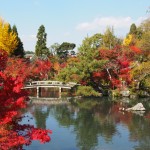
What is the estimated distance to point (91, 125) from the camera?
24.9 meters

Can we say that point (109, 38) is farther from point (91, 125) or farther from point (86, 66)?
point (91, 125)

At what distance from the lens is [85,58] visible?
129ft

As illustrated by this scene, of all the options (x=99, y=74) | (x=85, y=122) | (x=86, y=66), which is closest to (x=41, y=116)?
(x=85, y=122)

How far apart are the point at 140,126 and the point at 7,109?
14379 mm

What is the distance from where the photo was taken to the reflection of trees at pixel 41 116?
25.1m

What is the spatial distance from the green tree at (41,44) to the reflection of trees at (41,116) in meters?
29.7

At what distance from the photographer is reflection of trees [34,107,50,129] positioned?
82.3 feet

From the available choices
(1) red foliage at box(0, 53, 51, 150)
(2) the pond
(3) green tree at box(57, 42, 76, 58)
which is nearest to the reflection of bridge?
(2) the pond

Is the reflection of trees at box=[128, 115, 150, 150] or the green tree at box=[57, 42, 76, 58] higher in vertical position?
the green tree at box=[57, 42, 76, 58]

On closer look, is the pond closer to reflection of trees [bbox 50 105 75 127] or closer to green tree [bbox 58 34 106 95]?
reflection of trees [bbox 50 105 75 127]

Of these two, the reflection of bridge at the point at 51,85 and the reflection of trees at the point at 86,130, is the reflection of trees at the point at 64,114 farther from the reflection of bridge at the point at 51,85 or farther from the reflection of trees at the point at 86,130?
the reflection of bridge at the point at 51,85

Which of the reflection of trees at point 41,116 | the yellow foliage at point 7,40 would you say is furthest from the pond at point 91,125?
the yellow foliage at point 7,40

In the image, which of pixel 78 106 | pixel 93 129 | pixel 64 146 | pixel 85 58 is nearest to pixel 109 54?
pixel 85 58

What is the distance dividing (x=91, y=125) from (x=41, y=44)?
37979 millimetres
